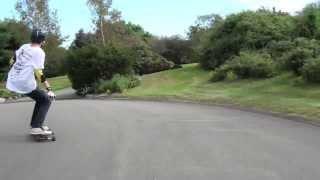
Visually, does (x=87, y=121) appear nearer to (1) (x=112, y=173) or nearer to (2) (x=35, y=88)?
(2) (x=35, y=88)

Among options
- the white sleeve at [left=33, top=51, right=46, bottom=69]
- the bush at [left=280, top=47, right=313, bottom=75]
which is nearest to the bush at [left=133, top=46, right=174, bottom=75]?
the bush at [left=280, top=47, right=313, bottom=75]

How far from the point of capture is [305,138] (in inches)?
493

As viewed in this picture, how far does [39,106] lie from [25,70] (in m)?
0.68

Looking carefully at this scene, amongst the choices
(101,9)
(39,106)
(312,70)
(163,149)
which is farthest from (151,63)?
(163,149)

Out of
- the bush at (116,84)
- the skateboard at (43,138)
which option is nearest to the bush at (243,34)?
the bush at (116,84)

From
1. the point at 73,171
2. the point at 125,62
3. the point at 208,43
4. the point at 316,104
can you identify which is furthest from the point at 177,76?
the point at 73,171

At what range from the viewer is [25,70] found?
11.6 metres

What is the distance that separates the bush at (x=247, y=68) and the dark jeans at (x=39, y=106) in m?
20.0

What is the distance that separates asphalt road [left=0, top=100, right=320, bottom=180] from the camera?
884 cm

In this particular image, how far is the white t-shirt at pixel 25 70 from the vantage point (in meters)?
11.6

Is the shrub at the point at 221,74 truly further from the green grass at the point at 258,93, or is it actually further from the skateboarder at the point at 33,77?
the skateboarder at the point at 33,77

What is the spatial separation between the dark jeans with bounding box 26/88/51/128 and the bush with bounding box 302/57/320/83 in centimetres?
1479

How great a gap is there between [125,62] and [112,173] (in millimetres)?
26125

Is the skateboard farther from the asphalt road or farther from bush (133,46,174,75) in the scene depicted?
bush (133,46,174,75)
